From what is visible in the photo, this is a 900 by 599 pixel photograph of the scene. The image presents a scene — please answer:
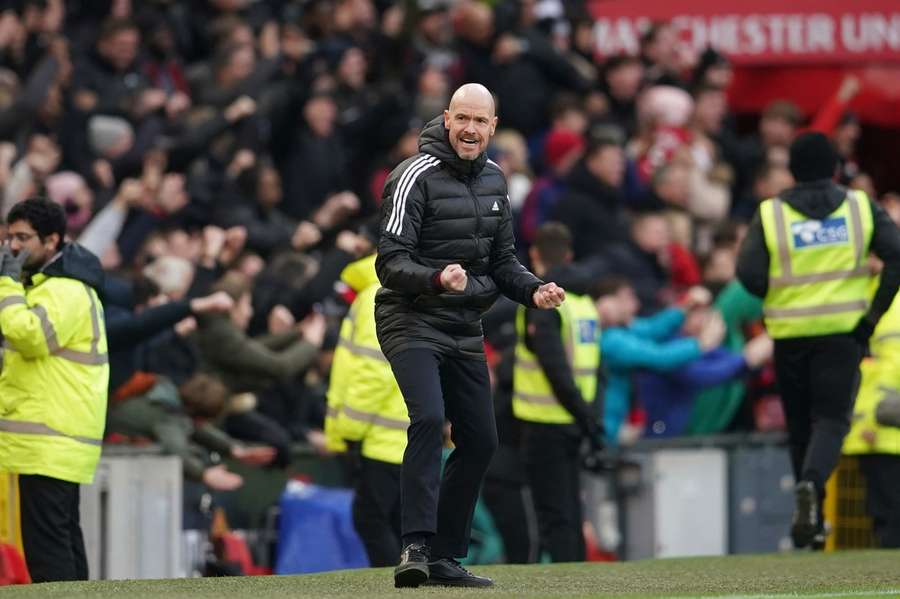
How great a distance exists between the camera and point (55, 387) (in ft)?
32.9

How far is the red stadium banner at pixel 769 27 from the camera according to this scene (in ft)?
66.3

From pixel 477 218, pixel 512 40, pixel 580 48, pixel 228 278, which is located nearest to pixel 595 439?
pixel 228 278

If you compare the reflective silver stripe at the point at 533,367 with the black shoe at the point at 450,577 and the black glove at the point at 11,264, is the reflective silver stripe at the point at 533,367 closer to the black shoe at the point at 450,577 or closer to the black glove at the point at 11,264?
the black shoe at the point at 450,577

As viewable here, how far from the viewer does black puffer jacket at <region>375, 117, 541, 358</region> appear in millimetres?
9070

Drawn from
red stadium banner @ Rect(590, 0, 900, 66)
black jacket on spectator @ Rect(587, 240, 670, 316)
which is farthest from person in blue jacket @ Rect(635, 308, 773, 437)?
red stadium banner @ Rect(590, 0, 900, 66)

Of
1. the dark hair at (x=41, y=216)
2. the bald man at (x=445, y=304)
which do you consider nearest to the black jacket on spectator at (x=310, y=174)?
the dark hair at (x=41, y=216)

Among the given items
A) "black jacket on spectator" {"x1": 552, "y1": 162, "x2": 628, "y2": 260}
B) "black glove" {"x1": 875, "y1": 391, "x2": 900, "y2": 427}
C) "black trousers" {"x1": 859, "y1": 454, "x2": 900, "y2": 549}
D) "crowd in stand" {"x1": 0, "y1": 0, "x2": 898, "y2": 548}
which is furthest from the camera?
"black jacket on spectator" {"x1": 552, "y1": 162, "x2": 628, "y2": 260}

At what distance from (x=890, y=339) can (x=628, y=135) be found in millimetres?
7466

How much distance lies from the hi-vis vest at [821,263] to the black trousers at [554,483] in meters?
1.65

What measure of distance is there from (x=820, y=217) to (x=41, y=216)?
13.2ft

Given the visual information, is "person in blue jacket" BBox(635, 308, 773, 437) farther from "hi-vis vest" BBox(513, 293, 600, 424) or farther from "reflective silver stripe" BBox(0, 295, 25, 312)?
"reflective silver stripe" BBox(0, 295, 25, 312)

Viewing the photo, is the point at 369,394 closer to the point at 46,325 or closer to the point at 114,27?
the point at 46,325

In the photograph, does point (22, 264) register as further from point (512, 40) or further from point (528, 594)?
point (512, 40)

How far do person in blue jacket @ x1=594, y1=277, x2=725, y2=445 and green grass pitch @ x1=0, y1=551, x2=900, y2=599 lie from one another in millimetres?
3408
